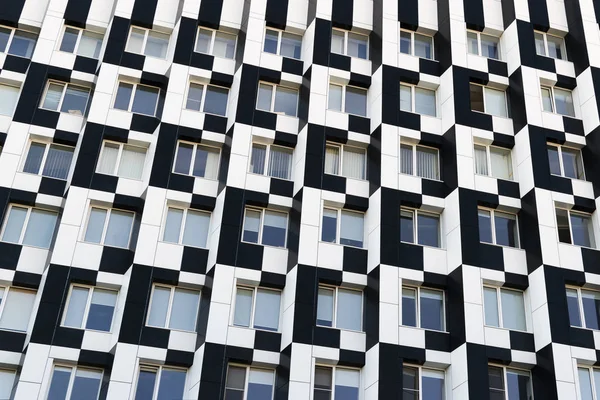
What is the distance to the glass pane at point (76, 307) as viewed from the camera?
3956 cm

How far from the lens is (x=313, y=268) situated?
136 feet

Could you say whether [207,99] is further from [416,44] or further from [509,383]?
[509,383]

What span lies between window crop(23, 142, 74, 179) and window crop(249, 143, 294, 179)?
9.18 meters

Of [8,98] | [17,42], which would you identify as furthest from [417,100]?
[17,42]

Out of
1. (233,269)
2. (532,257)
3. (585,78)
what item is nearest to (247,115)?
(233,269)

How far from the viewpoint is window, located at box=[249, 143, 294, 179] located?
45125 mm

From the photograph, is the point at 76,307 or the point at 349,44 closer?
the point at 76,307

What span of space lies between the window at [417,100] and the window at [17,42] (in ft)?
65.8

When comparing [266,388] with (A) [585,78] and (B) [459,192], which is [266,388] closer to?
(B) [459,192]

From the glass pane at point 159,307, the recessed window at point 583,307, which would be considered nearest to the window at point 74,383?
the glass pane at point 159,307

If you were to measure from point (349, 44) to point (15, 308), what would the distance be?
23.1 metres

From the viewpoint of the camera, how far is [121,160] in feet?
147

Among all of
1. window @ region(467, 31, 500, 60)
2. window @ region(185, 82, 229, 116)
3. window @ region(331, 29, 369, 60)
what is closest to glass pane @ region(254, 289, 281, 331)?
window @ region(185, 82, 229, 116)

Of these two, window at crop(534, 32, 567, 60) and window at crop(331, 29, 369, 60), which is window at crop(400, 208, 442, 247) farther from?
window at crop(534, 32, 567, 60)
